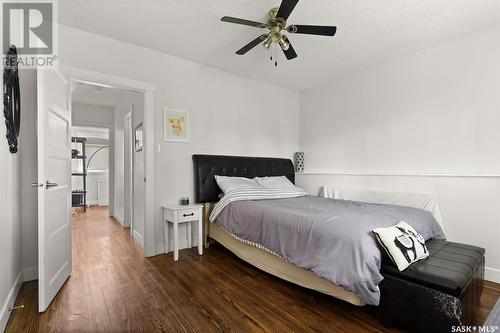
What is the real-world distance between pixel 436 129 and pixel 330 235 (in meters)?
2.20

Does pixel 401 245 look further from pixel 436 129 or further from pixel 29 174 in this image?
pixel 29 174

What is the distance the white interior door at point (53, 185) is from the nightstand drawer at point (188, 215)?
1.11 metres

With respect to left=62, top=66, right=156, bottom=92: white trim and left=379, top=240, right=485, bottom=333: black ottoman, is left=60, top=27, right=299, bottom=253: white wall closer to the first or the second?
left=62, top=66, right=156, bottom=92: white trim

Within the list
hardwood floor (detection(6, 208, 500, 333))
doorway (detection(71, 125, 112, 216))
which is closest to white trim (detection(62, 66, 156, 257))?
hardwood floor (detection(6, 208, 500, 333))

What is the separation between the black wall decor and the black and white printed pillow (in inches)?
110

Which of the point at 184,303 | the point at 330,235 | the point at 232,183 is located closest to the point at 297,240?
the point at 330,235

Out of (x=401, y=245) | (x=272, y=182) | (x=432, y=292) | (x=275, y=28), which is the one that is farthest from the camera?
(x=272, y=182)

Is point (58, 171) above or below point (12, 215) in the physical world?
above

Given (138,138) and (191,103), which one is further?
(138,138)

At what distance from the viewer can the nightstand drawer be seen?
2958 mm

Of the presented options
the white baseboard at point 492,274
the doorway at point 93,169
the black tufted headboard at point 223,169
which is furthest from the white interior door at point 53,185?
the doorway at point 93,169

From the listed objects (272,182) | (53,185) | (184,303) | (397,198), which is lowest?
(184,303)

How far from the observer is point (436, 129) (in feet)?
9.65

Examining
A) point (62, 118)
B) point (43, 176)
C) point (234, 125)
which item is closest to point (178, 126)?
point (234, 125)
